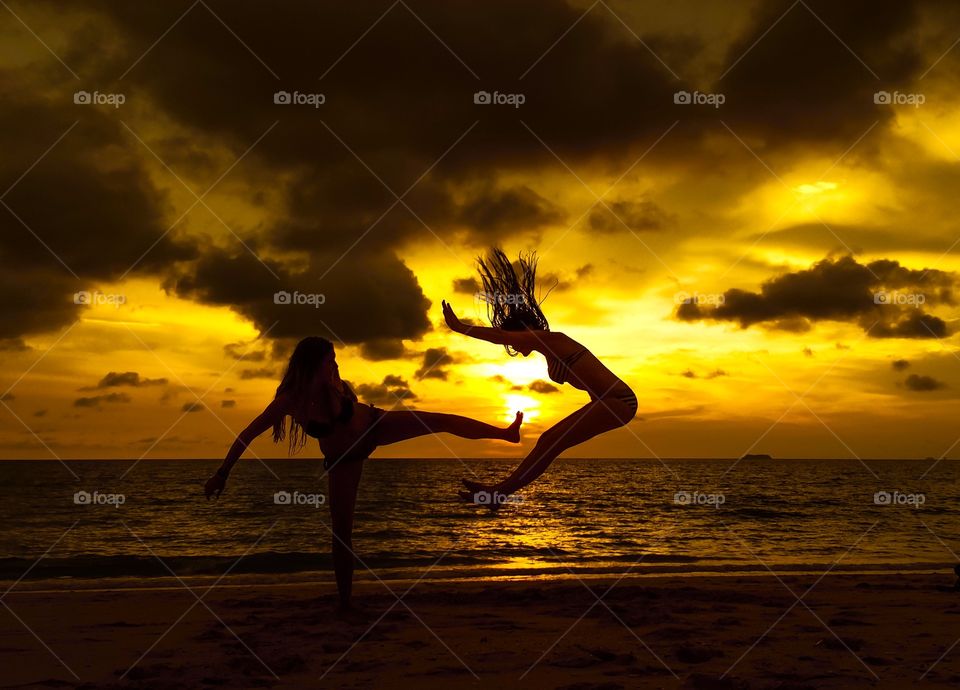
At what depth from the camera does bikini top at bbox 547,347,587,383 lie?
19.5ft

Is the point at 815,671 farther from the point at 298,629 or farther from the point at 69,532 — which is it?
the point at 69,532

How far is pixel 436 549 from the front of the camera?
22219 millimetres

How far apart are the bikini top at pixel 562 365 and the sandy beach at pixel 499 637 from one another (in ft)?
8.74

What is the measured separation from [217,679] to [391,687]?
62.1 inches

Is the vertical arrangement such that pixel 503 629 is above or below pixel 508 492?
below

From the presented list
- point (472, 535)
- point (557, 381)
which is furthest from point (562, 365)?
point (472, 535)

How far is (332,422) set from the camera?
25.9 ft

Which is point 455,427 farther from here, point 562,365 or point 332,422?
point 332,422

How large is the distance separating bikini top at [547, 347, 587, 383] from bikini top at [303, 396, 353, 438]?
249 centimetres

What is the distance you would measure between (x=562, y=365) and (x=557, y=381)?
0.68 feet

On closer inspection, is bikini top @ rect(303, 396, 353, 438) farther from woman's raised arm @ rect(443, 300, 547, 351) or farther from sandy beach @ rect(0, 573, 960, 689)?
woman's raised arm @ rect(443, 300, 547, 351)

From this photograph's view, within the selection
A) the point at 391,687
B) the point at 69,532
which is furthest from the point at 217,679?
the point at 69,532

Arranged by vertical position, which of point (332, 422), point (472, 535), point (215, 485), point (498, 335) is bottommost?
point (472, 535)

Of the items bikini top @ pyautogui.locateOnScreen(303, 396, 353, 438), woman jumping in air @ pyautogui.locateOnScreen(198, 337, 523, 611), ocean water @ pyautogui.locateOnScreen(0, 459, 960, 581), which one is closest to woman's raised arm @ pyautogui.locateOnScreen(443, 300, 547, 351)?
woman jumping in air @ pyautogui.locateOnScreen(198, 337, 523, 611)
